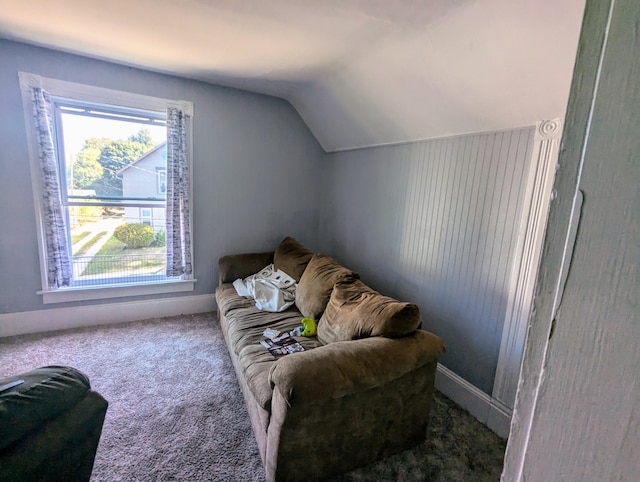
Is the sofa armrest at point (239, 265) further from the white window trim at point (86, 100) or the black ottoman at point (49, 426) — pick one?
the black ottoman at point (49, 426)

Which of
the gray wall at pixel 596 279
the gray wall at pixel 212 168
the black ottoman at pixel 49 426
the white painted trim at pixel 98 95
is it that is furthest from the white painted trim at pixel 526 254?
the white painted trim at pixel 98 95

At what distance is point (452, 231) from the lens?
7.11ft

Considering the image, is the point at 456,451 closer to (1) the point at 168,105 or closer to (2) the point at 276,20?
(2) the point at 276,20

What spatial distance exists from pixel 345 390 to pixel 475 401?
3.78ft

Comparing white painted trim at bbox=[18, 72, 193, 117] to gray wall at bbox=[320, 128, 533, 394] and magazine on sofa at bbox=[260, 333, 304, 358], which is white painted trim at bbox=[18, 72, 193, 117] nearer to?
gray wall at bbox=[320, 128, 533, 394]

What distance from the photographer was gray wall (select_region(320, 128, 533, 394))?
73.7 inches

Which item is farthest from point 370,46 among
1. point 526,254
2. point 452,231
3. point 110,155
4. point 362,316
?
point 110,155

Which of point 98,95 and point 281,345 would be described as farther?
point 98,95

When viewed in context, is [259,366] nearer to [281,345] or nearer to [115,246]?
[281,345]

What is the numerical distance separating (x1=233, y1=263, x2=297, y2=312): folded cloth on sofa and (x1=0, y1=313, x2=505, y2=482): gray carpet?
51 centimetres

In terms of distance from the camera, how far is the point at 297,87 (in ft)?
9.80

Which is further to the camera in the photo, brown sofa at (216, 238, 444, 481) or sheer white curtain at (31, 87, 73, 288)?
sheer white curtain at (31, 87, 73, 288)

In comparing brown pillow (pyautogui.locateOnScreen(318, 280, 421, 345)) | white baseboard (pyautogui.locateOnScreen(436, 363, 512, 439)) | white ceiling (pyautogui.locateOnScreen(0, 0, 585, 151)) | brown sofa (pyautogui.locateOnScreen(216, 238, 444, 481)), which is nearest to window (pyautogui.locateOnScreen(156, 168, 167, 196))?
white ceiling (pyautogui.locateOnScreen(0, 0, 585, 151))

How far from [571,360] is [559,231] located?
0.52ft
